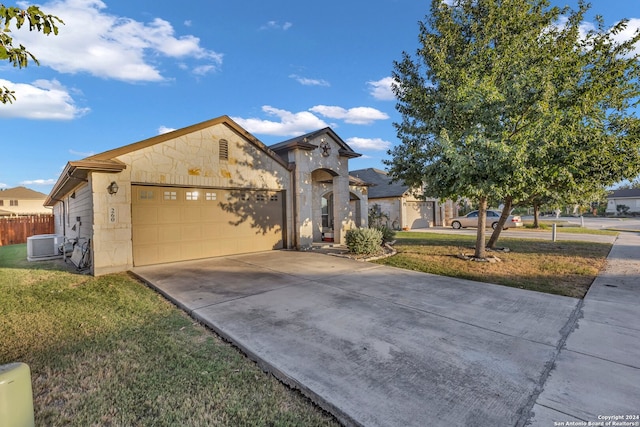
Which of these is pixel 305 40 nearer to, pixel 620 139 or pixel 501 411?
pixel 620 139

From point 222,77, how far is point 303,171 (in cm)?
681

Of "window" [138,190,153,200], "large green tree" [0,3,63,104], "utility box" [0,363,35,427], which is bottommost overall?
"utility box" [0,363,35,427]

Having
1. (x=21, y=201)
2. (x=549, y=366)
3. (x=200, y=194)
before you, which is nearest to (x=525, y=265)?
(x=549, y=366)

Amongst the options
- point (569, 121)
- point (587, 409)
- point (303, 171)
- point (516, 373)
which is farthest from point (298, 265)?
point (569, 121)

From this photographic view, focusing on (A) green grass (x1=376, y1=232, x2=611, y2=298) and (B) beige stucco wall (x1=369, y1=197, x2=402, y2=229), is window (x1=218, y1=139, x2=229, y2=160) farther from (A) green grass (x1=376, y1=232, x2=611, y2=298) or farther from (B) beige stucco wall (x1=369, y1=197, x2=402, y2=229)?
(B) beige stucco wall (x1=369, y1=197, x2=402, y2=229)

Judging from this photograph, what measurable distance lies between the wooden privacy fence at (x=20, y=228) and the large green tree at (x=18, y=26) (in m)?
22.6

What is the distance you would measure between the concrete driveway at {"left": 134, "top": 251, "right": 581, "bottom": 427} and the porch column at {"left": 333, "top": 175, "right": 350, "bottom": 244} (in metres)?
6.01

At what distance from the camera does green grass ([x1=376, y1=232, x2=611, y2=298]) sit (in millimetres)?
7035

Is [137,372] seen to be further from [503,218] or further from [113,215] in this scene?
[503,218]

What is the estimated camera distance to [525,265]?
8945 millimetres

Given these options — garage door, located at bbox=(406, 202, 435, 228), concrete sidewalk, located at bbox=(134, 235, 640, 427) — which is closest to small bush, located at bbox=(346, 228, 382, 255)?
concrete sidewalk, located at bbox=(134, 235, 640, 427)

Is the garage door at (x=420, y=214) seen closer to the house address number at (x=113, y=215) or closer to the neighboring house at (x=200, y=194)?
the neighboring house at (x=200, y=194)

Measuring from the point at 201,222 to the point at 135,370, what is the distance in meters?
7.28

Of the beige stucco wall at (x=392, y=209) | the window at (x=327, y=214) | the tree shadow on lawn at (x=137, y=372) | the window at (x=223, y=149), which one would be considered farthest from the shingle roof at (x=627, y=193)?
the tree shadow on lawn at (x=137, y=372)
